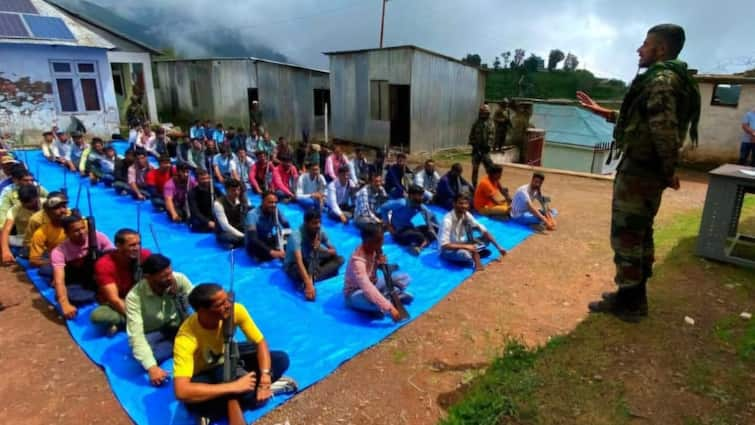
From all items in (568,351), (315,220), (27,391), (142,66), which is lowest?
(27,391)

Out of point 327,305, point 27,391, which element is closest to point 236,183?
point 327,305

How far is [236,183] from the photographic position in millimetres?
6715

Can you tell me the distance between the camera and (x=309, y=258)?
A: 5.50 meters

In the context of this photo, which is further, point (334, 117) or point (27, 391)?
point (334, 117)

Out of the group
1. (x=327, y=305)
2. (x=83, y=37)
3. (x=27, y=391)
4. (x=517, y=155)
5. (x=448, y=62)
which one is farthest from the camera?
(x=517, y=155)

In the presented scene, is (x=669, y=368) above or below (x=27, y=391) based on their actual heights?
above

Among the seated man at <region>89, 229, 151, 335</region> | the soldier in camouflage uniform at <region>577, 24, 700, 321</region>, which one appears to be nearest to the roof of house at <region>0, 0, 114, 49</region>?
the seated man at <region>89, 229, 151, 335</region>

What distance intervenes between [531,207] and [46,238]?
23.5 feet

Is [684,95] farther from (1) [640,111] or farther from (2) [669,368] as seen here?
(2) [669,368]

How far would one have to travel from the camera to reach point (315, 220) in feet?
17.5

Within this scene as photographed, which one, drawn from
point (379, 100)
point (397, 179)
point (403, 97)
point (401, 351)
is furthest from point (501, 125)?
point (401, 351)

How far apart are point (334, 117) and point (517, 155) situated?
8.25 meters

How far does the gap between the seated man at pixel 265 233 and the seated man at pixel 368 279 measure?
1702mm

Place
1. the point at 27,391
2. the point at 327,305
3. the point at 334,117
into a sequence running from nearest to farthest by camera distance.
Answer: the point at 27,391 → the point at 327,305 → the point at 334,117
